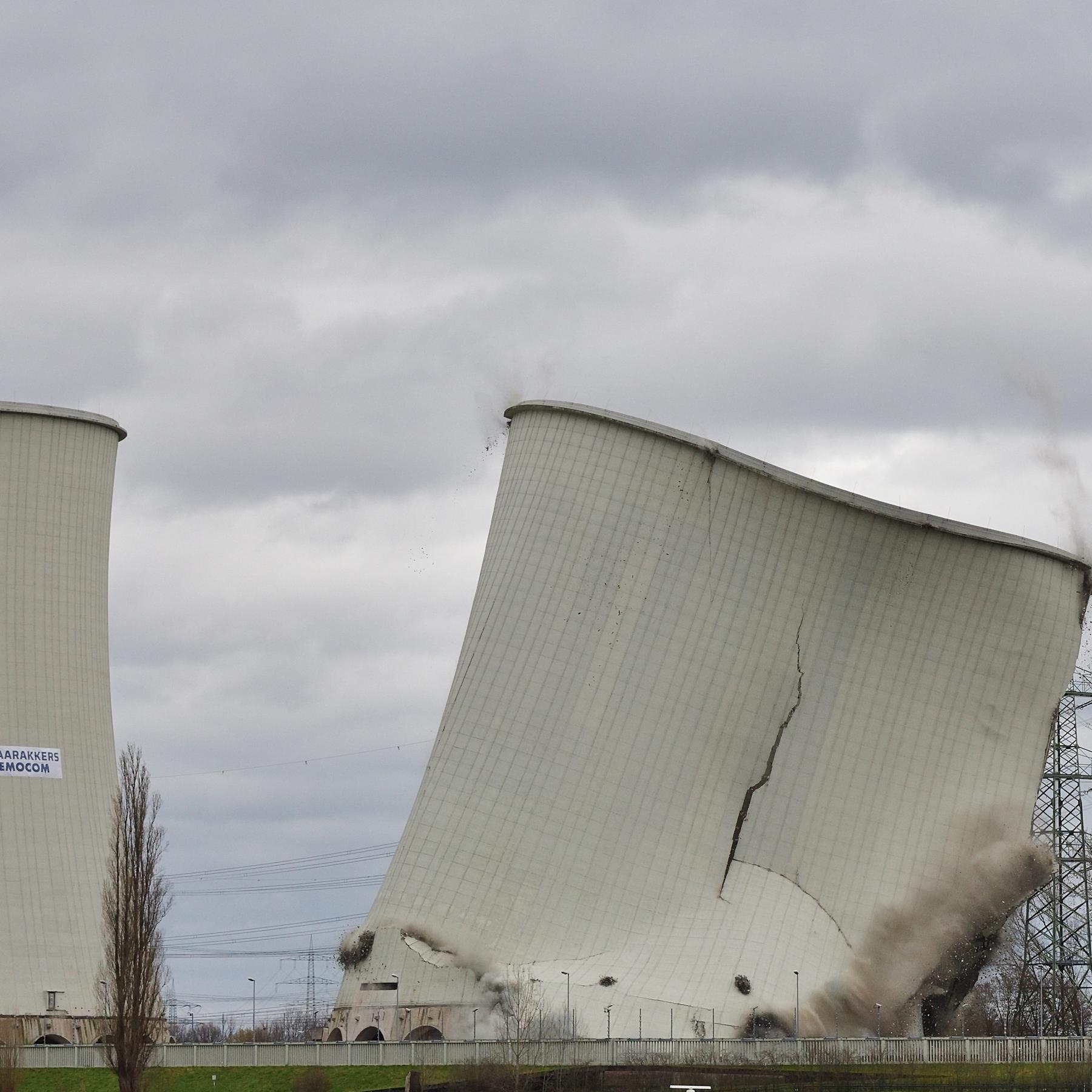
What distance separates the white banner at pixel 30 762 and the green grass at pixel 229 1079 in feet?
19.4

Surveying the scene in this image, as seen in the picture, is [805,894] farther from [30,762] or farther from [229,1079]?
[30,762]

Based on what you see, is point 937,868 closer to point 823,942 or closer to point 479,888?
point 823,942

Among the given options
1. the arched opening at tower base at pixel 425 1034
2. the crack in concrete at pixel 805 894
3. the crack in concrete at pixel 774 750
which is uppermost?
the crack in concrete at pixel 774 750

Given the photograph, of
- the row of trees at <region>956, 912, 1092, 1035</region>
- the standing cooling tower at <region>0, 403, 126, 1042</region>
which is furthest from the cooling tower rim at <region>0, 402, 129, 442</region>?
the row of trees at <region>956, 912, 1092, 1035</region>

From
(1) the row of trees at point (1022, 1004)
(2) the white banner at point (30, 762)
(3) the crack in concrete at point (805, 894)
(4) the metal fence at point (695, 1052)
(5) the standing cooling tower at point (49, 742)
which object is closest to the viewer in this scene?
(4) the metal fence at point (695, 1052)

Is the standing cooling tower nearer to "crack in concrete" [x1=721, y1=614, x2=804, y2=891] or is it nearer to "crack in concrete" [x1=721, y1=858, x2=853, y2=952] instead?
"crack in concrete" [x1=721, y1=614, x2=804, y2=891]

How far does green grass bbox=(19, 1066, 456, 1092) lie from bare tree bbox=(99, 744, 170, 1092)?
1284mm

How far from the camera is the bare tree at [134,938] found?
3172cm

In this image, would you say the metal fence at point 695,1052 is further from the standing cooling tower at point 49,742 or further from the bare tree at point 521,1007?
the standing cooling tower at point 49,742

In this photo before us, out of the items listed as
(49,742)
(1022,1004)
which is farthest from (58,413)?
(1022,1004)

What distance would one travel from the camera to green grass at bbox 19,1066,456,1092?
106 feet

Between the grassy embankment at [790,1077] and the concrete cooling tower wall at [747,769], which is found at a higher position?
the concrete cooling tower wall at [747,769]

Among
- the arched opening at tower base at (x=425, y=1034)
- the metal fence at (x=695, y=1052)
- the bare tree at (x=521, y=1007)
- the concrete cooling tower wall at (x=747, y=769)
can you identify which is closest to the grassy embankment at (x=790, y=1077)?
the metal fence at (x=695, y=1052)

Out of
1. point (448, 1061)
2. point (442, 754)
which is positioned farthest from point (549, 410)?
point (448, 1061)
